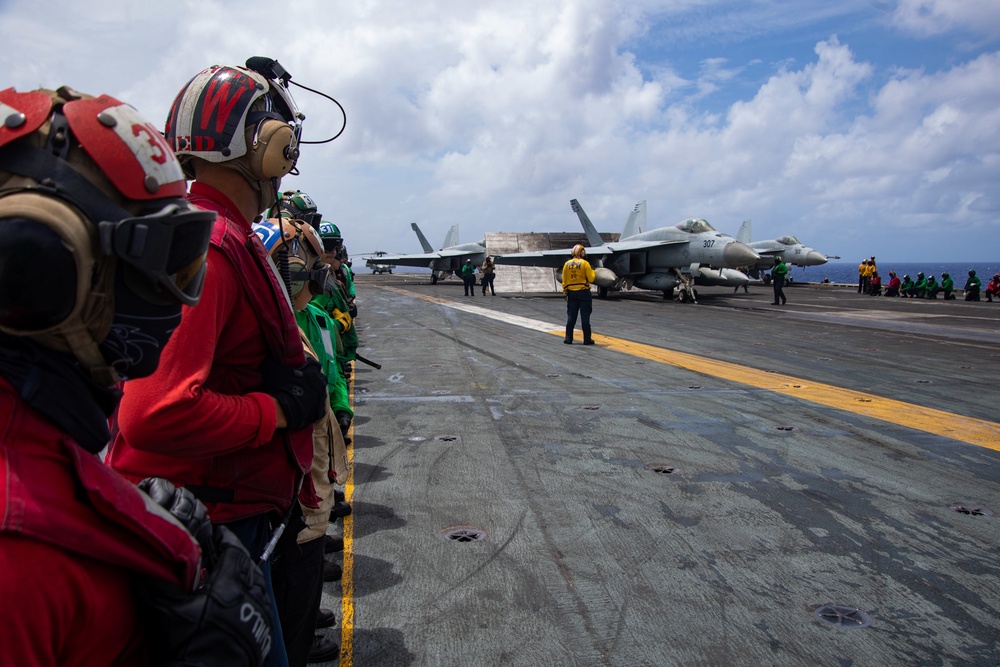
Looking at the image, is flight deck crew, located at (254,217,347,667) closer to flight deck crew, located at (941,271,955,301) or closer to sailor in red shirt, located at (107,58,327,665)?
sailor in red shirt, located at (107,58,327,665)

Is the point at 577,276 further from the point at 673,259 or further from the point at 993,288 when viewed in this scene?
the point at 993,288

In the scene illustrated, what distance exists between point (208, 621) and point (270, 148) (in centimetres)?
147

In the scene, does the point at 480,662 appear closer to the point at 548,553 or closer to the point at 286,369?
the point at 548,553

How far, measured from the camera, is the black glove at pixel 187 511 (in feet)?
4.07

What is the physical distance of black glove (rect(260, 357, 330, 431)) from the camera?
1853 millimetres

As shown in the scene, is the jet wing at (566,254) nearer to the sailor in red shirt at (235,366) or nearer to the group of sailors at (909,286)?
the group of sailors at (909,286)

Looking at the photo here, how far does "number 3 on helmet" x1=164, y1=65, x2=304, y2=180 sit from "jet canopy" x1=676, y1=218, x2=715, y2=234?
24.8 metres

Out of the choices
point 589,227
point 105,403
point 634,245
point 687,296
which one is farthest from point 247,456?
point 589,227

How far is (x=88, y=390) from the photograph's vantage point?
3.58ft

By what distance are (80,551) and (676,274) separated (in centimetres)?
2692

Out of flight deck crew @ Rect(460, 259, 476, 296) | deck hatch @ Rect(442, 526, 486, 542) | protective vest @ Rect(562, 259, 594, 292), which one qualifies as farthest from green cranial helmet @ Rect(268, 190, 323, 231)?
flight deck crew @ Rect(460, 259, 476, 296)

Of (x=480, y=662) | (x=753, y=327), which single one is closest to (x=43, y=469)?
(x=480, y=662)

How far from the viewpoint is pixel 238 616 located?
1129mm

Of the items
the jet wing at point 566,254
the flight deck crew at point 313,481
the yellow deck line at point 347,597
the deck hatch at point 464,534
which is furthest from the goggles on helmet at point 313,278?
the jet wing at point 566,254
